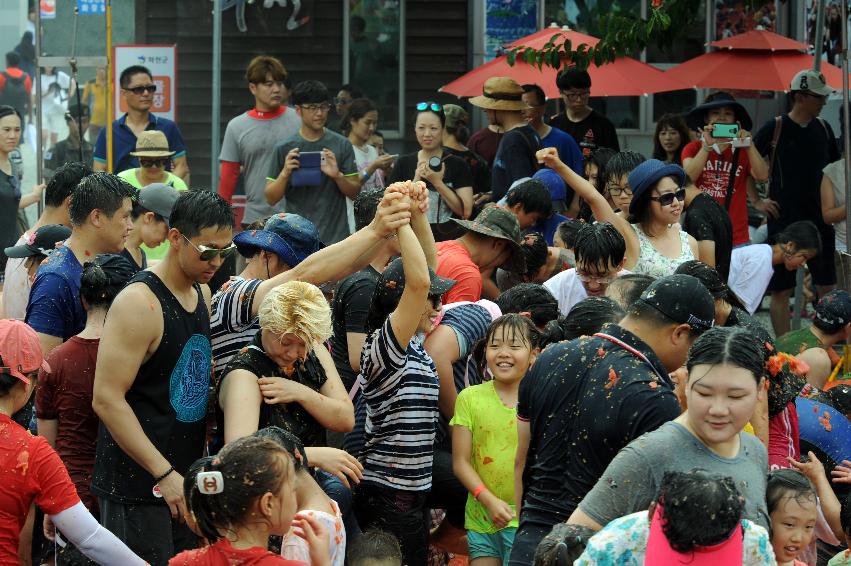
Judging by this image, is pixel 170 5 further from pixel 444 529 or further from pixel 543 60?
pixel 444 529

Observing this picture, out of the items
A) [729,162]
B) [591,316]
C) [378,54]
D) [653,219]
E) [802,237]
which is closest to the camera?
[591,316]

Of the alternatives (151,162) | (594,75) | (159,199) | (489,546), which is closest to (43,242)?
(159,199)

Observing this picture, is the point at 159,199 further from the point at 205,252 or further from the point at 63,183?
the point at 205,252

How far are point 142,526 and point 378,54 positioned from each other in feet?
→ 29.3

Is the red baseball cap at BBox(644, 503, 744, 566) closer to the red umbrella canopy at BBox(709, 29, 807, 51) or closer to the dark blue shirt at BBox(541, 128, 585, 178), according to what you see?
the dark blue shirt at BBox(541, 128, 585, 178)

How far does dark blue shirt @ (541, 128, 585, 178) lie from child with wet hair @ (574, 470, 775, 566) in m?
5.87

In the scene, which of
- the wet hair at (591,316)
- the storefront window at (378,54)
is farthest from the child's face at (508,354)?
the storefront window at (378,54)

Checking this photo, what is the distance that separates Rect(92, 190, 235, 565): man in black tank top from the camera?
4312 millimetres

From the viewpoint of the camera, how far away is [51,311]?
5.08 metres

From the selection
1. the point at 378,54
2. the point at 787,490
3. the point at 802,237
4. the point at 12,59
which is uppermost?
the point at 378,54

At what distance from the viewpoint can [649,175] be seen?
6.28 metres

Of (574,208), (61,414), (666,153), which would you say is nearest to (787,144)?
(666,153)

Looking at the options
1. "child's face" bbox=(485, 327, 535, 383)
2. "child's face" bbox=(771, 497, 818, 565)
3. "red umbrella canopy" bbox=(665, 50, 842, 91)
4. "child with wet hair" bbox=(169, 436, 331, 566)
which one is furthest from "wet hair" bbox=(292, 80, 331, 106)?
"child with wet hair" bbox=(169, 436, 331, 566)

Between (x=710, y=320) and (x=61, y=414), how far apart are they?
2.63 meters
